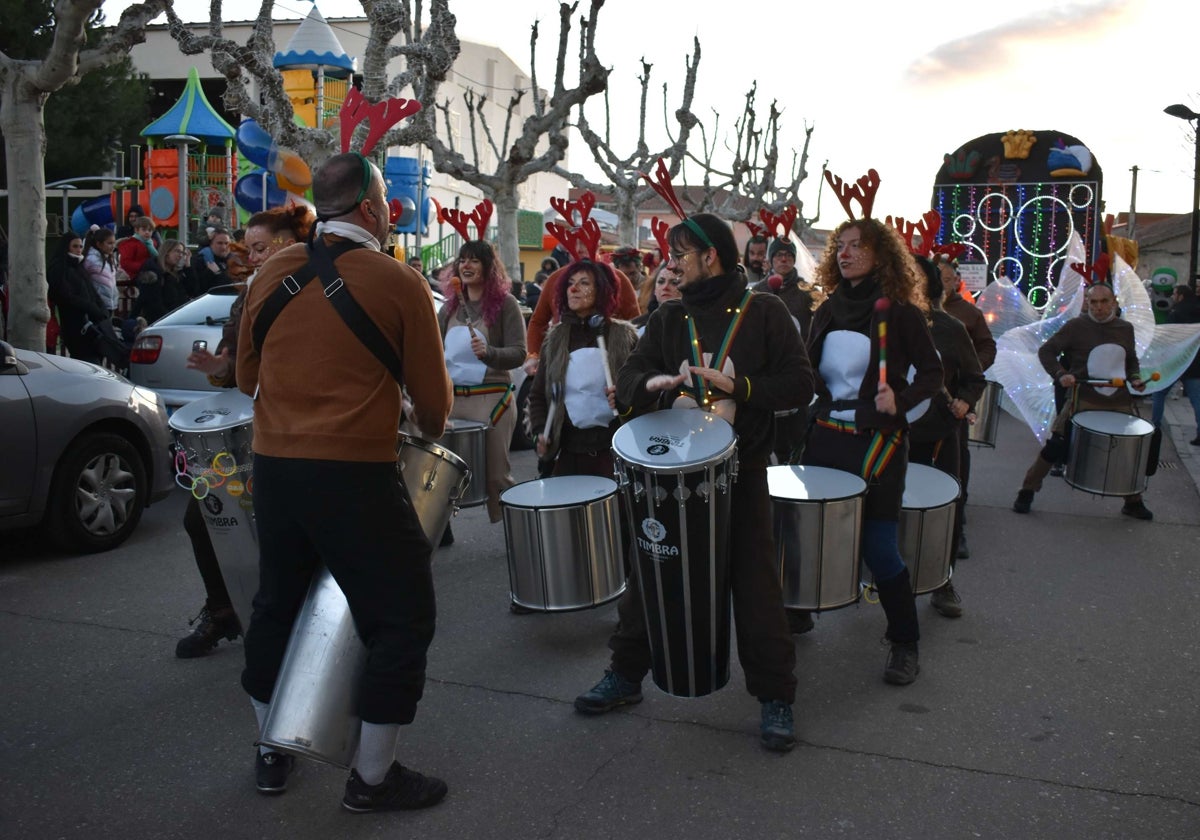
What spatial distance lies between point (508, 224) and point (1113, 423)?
18.2 m

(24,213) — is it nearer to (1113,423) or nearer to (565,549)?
(565,549)

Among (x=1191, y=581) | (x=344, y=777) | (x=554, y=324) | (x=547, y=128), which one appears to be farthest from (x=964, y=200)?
(x=344, y=777)

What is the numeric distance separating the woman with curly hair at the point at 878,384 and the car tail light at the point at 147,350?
6.17m

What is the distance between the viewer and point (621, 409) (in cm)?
498

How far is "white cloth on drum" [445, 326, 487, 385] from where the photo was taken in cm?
666

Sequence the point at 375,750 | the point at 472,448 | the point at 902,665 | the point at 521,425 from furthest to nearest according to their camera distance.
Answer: the point at 521,425, the point at 472,448, the point at 902,665, the point at 375,750

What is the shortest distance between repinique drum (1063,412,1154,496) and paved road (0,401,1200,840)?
55.1 inches

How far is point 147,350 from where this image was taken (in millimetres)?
9273

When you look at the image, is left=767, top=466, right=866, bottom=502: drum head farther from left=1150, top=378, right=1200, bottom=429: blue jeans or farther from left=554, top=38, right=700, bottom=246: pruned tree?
left=554, top=38, right=700, bottom=246: pruned tree

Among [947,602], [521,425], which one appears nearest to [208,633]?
[947,602]

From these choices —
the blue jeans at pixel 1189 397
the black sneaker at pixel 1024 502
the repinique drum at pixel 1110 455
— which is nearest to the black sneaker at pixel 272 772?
the repinique drum at pixel 1110 455

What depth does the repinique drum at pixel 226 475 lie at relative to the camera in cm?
434

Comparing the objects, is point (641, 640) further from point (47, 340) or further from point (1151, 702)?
point (47, 340)

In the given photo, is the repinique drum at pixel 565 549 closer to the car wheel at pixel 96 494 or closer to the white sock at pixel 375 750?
the white sock at pixel 375 750
